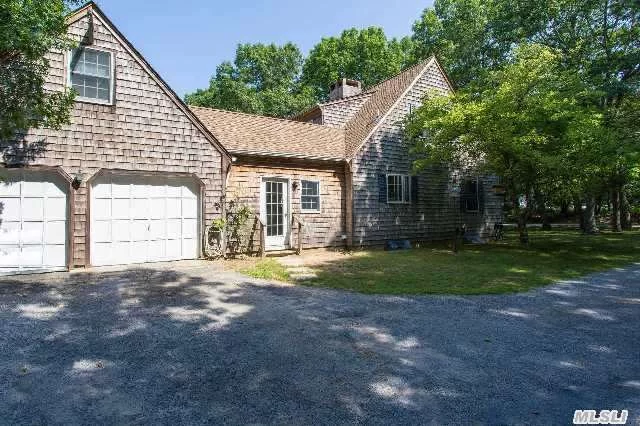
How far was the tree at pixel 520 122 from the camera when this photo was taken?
12.2m

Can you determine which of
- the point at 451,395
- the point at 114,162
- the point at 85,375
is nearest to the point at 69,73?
the point at 114,162

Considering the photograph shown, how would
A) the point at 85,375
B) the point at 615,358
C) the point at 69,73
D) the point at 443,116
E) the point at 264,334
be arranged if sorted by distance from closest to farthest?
1. the point at 85,375
2. the point at 615,358
3. the point at 264,334
4. the point at 69,73
5. the point at 443,116

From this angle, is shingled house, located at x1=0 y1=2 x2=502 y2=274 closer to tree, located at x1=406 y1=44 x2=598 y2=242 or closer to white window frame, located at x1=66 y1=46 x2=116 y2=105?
white window frame, located at x1=66 y1=46 x2=116 y2=105

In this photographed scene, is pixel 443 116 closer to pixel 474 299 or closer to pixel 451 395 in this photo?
pixel 474 299

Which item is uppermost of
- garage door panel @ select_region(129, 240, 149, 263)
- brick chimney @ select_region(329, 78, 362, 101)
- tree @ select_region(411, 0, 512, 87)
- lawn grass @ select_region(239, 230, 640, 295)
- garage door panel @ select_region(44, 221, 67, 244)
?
tree @ select_region(411, 0, 512, 87)

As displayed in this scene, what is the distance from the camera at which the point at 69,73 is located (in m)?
9.33

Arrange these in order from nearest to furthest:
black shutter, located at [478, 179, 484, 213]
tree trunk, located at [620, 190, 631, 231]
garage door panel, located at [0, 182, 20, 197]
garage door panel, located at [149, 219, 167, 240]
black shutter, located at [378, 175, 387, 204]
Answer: garage door panel, located at [0, 182, 20, 197]
garage door panel, located at [149, 219, 167, 240]
black shutter, located at [378, 175, 387, 204]
black shutter, located at [478, 179, 484, 213]
tree trunk, located at [620, 190, 631, 231]

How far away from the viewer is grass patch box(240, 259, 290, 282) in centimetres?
872

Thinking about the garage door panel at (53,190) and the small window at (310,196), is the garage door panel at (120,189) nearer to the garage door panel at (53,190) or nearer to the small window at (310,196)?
the garage door panel at (53,190)

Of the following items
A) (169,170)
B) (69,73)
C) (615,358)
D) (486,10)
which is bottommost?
(615,358)

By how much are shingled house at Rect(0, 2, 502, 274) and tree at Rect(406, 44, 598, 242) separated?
2.10 m

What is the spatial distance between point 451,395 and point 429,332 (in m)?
1.70

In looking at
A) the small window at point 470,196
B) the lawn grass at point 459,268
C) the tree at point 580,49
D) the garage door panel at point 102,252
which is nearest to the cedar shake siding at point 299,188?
the lawn grass at point 459,268

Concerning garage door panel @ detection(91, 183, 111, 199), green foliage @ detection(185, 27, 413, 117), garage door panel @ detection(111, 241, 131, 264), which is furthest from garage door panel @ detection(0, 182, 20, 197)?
green foliage @ detection(185, 27, 413, 117)
